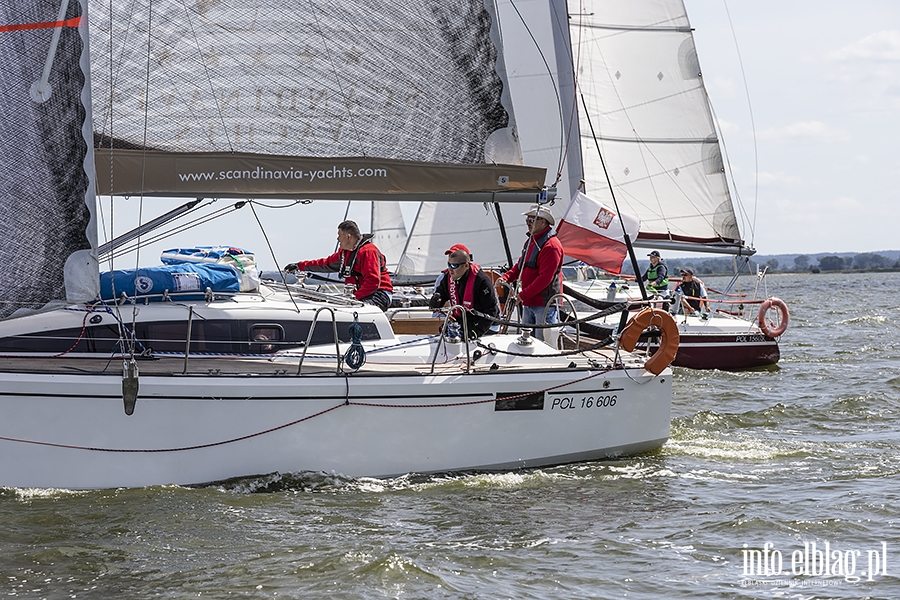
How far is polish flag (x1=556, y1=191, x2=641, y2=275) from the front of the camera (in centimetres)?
995

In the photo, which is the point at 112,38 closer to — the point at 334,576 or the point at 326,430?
the point at 326,430

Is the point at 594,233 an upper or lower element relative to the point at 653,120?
lower

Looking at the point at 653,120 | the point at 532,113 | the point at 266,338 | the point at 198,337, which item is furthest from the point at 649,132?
the point at 198,337

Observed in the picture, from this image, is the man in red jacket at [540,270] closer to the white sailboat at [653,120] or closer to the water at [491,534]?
the water at [491,534]

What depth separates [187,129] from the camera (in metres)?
7.54

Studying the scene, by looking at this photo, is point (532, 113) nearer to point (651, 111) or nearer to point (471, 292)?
point (651, 111)

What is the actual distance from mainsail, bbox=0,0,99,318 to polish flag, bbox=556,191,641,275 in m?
4.73

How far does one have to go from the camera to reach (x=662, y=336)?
329 inches

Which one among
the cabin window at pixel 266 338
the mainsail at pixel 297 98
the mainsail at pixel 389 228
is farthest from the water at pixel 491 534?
the mainsail at pixel 389 228

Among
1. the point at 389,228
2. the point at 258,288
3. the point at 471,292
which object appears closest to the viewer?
the point at 258,288

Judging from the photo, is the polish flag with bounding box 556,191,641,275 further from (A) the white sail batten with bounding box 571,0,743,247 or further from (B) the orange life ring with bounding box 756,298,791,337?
(A) the white sail batten with bounding box 571,0,743,247

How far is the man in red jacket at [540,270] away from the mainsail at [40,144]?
396 centimetres

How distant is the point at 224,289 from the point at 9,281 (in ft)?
6.12

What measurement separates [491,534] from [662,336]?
2.52 meters
